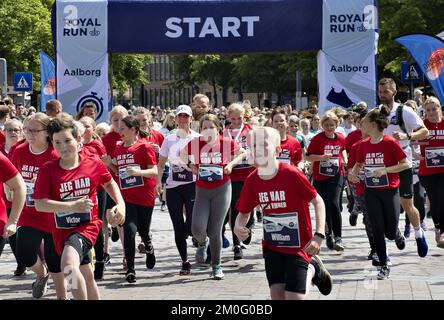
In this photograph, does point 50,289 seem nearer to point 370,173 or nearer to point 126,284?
point 126,284

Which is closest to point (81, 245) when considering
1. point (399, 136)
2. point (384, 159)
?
point (384, 159)

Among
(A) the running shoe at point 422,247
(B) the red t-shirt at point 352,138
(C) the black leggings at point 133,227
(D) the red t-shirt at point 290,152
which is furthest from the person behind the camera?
(B) the red t-shirt at point 352,138

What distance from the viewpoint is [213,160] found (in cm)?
1039

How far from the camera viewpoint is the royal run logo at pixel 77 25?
60.5ft

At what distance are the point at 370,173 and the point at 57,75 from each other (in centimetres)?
1029

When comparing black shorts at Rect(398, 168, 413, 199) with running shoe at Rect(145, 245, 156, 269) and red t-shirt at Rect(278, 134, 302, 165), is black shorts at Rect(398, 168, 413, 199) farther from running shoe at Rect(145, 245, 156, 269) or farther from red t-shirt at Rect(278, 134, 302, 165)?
running shoe at Rect(145, 245, 156, 269)

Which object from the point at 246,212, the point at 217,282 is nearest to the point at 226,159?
the point at 217,282

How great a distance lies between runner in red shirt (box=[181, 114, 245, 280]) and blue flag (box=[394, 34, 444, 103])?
6118 millimetres

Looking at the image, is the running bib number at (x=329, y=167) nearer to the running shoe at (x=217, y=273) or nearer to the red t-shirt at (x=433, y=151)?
the red t-shirt at (x=433, y=151)

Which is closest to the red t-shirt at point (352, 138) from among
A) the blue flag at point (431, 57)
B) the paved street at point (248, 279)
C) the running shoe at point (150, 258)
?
the paved street at point (248, 279)

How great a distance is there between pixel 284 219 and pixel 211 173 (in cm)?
351

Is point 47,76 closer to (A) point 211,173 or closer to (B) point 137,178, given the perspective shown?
(B) point 137,178

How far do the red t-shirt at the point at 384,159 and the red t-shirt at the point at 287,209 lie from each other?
3151 millimetres

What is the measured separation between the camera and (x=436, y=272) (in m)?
10.2
